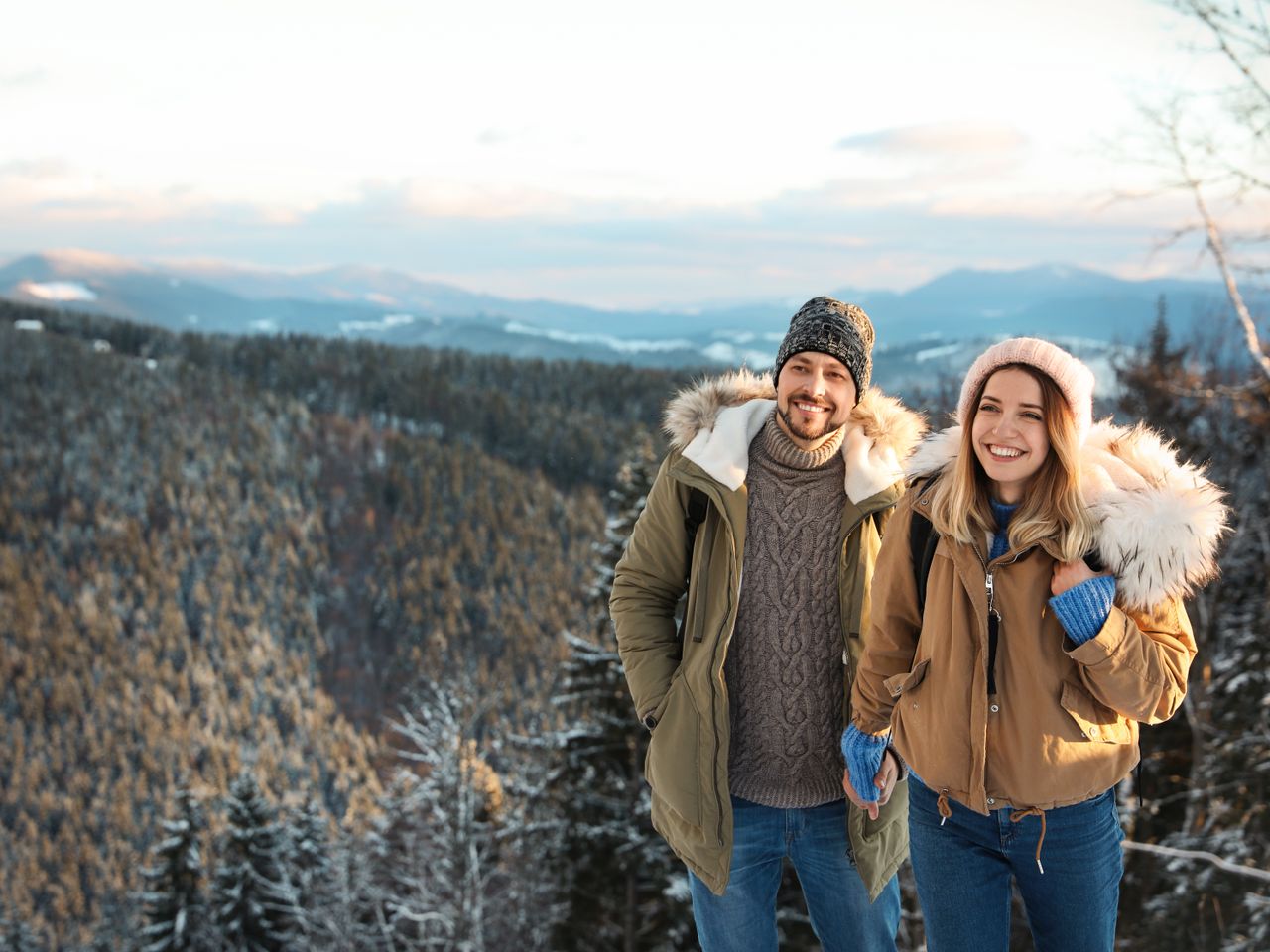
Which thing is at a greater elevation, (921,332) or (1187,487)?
(921,332)

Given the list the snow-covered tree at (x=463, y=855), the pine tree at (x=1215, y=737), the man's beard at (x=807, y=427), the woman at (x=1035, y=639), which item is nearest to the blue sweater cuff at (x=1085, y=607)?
the woman at (x=1035, y=639)

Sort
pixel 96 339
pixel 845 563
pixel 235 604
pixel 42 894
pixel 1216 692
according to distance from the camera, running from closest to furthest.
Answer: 1. pixel 845 563
2. pixel 1216 692
3. pixel 42 894
4. pixel 235 604
5. pixel 96 339

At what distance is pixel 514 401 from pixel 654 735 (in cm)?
10963

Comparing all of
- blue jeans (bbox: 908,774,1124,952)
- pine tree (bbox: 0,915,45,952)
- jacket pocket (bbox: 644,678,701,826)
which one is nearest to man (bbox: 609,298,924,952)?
jacket pocket (bbox: 644,678,701,826)

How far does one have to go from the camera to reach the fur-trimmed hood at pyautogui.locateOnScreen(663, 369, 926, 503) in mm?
2754

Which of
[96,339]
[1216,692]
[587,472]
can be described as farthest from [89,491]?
[1216,692]

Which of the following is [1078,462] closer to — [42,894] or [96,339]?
[42,894]

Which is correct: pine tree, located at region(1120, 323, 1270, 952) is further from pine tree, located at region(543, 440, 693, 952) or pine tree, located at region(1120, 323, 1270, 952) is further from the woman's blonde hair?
pine tree, located at region(543, 440, 693, 952)

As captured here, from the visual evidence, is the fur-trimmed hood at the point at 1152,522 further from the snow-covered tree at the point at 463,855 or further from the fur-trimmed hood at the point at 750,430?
the snow-covered tree at the point at 463,855

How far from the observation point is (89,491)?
100 m

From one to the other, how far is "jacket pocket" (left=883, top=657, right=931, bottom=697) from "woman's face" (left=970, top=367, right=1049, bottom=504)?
0.52 metres

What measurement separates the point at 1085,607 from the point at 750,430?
1.10 m

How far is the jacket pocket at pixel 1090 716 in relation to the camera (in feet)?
7.61

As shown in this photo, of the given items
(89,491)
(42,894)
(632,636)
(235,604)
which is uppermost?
(632,636)
